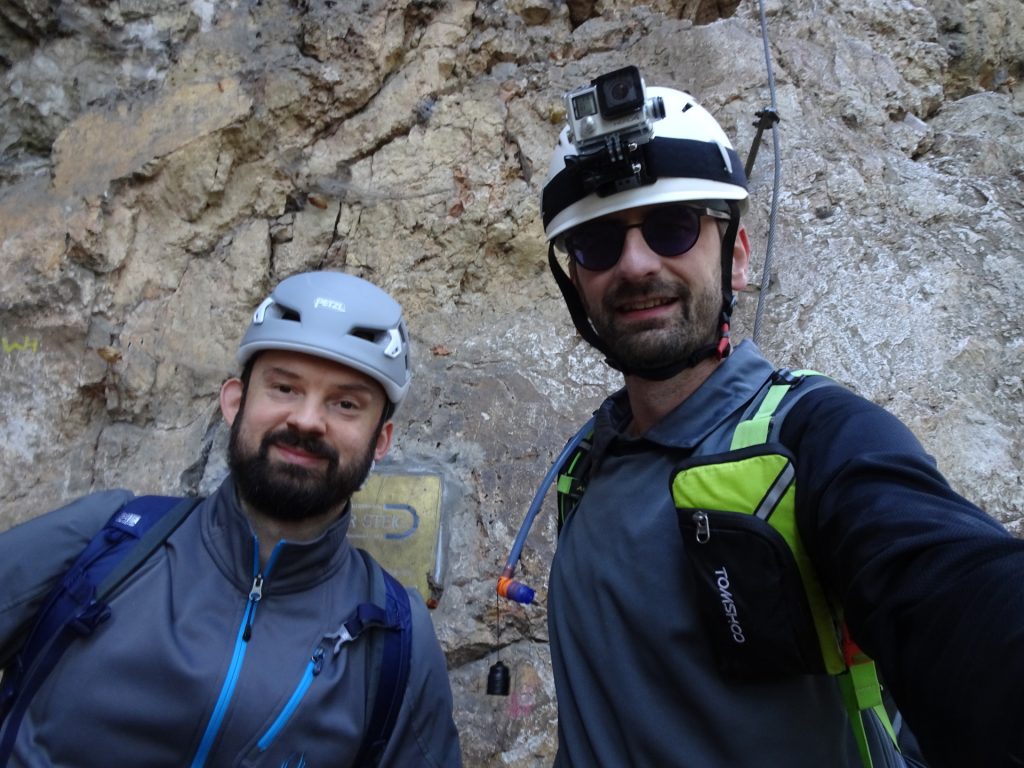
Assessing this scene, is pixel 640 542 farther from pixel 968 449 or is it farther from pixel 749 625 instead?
pixel 968 449

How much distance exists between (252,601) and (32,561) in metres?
0.67

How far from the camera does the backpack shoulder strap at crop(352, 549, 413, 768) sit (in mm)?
2289

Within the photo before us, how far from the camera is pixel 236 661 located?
217 centimetres

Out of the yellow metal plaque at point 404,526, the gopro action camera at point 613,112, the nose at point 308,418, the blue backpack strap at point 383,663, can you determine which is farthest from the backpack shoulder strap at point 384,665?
the gopro action camera at point 613,112

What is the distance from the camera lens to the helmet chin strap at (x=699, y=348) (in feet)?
6.34

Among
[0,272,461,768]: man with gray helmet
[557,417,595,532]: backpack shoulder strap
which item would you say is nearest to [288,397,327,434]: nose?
[0,272,461,768]: man with gray helmet

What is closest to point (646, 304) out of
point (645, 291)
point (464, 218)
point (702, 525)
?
point (645, 291)

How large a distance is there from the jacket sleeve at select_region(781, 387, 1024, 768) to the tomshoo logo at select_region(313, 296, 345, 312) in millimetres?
Answer: 1953

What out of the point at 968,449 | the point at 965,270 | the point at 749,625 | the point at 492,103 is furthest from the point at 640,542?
the point at 492,103

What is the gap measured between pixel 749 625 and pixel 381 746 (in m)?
1.50

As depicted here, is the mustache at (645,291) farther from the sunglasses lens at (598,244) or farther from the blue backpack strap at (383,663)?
the blue backpack strap at (383,663)

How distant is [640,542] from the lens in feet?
5.68

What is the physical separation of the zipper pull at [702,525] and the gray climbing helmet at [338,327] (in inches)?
63.0

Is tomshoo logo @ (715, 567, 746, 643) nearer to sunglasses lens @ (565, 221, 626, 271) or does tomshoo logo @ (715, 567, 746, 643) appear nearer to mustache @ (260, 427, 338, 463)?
sunglasses lens @ (565, 221, 626, 271)
